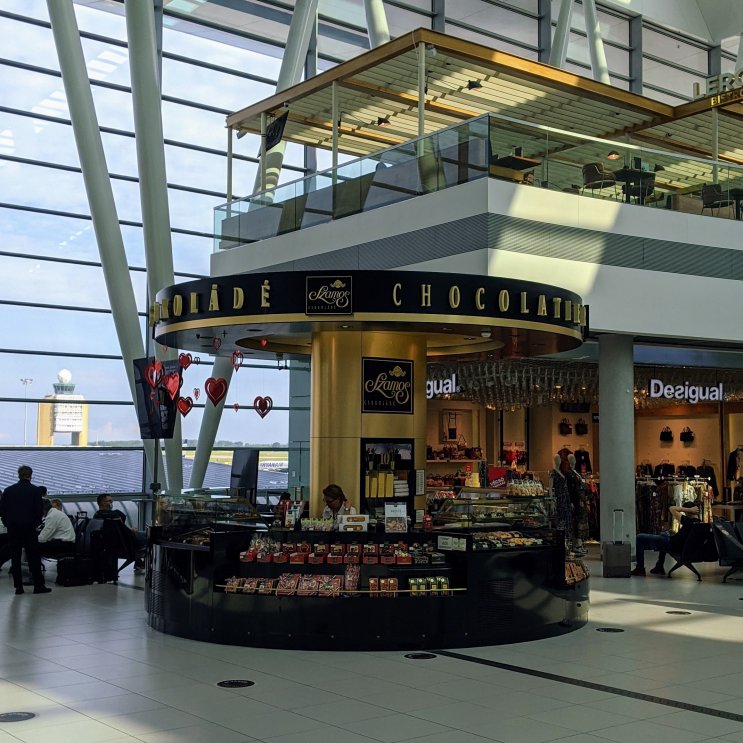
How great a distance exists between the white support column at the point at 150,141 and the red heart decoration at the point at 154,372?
3447 millimetres

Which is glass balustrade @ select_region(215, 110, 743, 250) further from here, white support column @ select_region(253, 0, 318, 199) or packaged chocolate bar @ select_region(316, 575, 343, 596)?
packaged chocolate bar @ select_region(316, 575, 343, 596)

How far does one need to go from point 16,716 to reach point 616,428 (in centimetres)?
1185

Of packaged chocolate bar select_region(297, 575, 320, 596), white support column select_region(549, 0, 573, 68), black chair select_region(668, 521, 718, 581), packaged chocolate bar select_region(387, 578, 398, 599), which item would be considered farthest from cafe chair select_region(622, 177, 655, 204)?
white support column select_region(549, 0, 573, 68)

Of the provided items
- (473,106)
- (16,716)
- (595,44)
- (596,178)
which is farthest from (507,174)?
(595,44)

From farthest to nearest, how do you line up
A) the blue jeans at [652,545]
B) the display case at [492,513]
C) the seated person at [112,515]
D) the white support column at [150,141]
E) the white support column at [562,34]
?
Answer: the white support column at [562,34] < the white support column at [150,141] < the blue jeans at [652,545] < the seated person at [112,515] < the display case at [492,513]

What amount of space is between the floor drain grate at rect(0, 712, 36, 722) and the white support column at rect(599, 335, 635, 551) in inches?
448

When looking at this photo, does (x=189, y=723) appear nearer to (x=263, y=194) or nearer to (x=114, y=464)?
(x=263, y=194)

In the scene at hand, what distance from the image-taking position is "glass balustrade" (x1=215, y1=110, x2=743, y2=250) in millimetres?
14500

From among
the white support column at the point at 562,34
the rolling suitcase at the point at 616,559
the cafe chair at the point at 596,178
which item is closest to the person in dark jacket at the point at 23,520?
the rolling suitcase at the point at 616,559

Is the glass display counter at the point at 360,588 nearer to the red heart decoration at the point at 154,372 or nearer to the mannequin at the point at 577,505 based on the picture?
the red heart decoration at the point at 154,372

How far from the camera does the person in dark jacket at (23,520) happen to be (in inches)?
494

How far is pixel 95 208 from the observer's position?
17.7 meters

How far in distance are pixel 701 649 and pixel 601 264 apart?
299 inches

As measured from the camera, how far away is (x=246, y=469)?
69.1 feet
